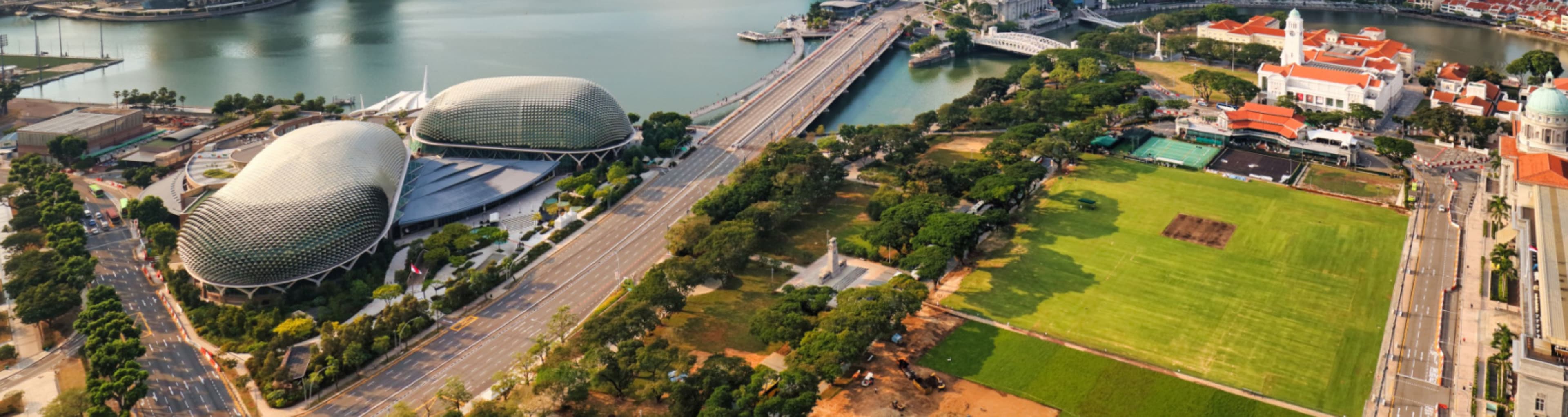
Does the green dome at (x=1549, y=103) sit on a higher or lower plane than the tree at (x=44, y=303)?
higher

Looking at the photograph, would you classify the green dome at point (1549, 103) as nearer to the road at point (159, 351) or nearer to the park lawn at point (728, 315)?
the park lawn at point (728, 315)

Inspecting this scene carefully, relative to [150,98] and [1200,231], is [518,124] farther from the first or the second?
[1200,231]

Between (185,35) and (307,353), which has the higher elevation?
(185,35)

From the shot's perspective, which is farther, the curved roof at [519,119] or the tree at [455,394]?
the curved roof at [519,119]

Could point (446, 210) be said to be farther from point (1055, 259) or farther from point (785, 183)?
point (1055, 259)

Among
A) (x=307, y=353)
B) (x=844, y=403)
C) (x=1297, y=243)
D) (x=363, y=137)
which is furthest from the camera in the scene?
(x=363, y=137)

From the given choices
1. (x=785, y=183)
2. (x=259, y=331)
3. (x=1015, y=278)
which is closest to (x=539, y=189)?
(x=785, y=183)

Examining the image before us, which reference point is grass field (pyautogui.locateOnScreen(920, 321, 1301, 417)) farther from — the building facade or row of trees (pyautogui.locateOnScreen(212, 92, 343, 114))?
the building facade

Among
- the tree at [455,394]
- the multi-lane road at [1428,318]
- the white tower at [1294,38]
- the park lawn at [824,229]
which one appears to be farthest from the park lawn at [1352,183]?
the tree at [455,394]
